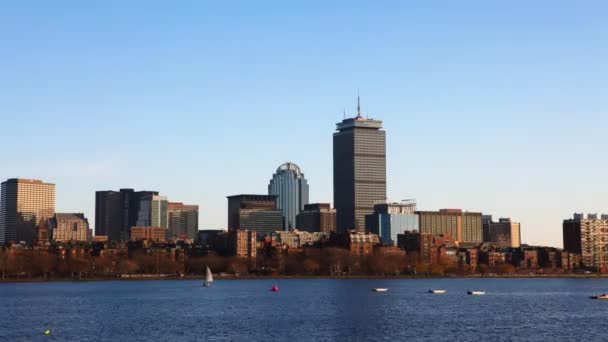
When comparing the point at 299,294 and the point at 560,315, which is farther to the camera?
the point at 299,294

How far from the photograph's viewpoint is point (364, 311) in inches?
5482

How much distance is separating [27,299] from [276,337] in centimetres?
8430

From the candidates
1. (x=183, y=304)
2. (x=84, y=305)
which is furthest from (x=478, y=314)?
(x=84, y=305)

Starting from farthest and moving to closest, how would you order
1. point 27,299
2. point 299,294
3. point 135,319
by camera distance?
point 299,294, point 27,299, point 135,319

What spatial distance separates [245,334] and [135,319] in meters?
25.3

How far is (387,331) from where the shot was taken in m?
108

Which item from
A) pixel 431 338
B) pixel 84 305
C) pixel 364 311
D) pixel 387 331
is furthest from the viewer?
pixel 84 305

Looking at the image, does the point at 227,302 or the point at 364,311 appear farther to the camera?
the point at 227,302

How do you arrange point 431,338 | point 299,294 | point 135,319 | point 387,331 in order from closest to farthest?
point 431,338 < point 387,331 < point 135,319 < point 299,294

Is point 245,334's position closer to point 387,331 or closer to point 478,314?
point 387,331

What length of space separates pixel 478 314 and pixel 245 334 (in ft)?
133

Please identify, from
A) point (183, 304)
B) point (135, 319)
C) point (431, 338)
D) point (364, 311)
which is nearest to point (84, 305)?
point (183, 304)

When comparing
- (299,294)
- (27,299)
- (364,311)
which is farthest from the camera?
(299,294)

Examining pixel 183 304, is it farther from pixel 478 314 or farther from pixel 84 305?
pixel 478 314
